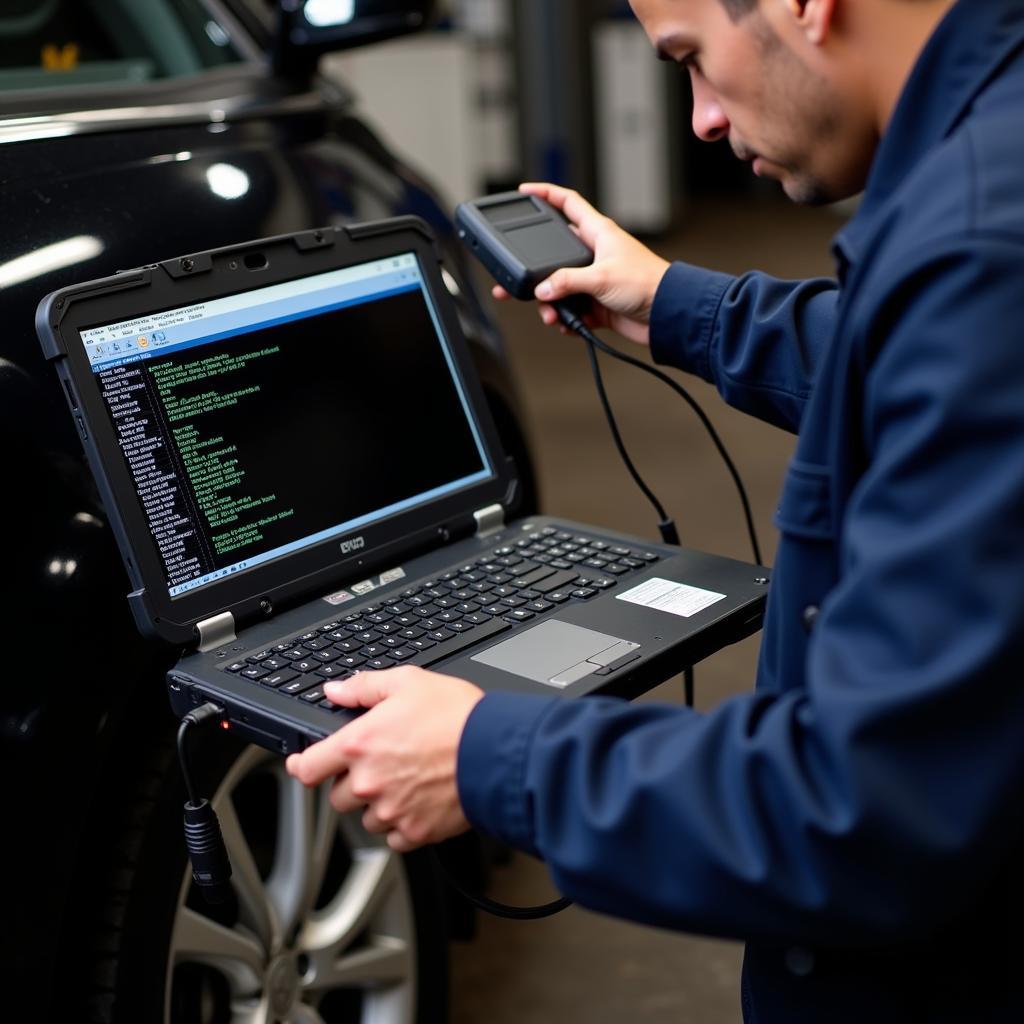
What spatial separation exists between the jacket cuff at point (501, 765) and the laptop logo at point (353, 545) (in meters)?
0.40

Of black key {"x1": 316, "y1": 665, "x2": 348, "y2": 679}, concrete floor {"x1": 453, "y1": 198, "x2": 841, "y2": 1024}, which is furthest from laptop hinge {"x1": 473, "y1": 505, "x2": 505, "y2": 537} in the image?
concrete floor {"x1": 453, "y1": 198, "x2": 841, "y2": 1024}

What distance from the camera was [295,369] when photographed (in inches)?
49.2

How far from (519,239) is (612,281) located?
11 cm

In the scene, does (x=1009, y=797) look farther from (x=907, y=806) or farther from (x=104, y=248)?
(x=104, y=248)

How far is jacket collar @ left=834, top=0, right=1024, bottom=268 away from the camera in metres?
0.78

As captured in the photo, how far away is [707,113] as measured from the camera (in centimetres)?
98

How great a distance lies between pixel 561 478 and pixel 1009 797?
11.0ft

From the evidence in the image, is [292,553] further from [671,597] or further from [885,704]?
[885,704]

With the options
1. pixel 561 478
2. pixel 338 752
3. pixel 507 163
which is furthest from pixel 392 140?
pixel 338 752

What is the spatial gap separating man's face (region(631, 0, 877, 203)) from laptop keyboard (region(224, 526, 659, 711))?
1.34 ft

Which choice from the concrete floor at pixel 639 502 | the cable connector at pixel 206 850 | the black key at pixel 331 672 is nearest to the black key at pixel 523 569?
the black key at pixel 331 672

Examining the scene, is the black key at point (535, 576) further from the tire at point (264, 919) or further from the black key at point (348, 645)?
the tire at point (264, 919)

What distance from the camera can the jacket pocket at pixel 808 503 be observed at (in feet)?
2.80

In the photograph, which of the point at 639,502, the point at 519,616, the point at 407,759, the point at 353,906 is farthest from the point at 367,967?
the point at 639,502
